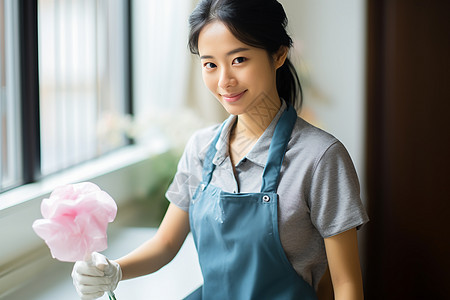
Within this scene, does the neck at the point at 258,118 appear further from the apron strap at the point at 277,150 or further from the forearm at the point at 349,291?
the forearm at the point at 349,291

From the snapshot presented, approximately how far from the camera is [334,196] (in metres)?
1.01

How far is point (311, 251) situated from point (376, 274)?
1.57 metres

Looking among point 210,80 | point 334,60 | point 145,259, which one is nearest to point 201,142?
point 210,80

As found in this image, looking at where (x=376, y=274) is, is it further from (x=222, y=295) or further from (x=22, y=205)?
(x=22, y=205)

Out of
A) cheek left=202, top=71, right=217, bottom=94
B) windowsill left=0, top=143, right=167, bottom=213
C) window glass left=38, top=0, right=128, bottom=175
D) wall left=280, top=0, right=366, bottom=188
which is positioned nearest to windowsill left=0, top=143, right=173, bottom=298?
windowsill left=0, top=143, right=167, bottom=213

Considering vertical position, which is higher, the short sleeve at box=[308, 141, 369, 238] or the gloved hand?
the short sleeve at box=[308, 141, 369, 238]

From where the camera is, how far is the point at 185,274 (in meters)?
1.52

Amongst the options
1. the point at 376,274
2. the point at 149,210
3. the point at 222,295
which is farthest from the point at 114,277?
the point at 376,274

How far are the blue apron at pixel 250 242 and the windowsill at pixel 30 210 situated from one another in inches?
22.4

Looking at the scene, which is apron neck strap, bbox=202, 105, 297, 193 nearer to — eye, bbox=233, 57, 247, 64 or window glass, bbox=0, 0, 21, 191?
eye, bbox=233, 57, 247, 64

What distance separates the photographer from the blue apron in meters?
1.04

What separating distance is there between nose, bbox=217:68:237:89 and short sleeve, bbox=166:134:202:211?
234 mm

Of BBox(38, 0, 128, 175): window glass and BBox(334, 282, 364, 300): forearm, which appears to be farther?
BBox(38, 0, 128, 175): window glass

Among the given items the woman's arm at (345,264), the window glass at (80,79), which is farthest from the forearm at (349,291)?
the window glass at (80,79)
